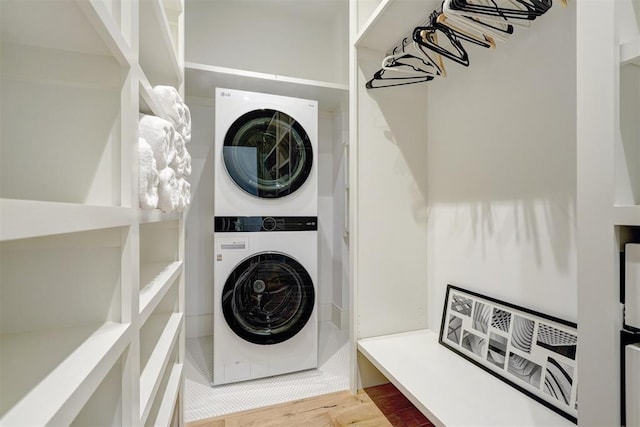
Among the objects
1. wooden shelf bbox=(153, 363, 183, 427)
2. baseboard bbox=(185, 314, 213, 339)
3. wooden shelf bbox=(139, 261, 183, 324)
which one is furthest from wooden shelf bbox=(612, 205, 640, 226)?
baseboard bbox=(185, 314, 213, 339)

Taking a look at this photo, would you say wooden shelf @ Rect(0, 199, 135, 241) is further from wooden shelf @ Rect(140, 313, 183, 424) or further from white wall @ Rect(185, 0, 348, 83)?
white wall @ Rect(185, 0, 348, 83)

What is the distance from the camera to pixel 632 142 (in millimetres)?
549

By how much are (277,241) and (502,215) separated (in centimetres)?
122

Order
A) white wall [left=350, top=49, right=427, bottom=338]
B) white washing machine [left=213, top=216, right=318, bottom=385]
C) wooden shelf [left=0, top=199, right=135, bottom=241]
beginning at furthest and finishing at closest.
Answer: white washing machine [left=213, top=216, right=318, bottom=385] < white wall [left=350, top=49, right=427, bottom=338] < wooden shelf [left=0, top=199, right=135, bottom=241]

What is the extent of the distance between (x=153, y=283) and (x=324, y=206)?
1.84 m

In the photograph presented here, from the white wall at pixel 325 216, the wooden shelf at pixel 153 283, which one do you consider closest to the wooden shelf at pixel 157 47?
the wooden shelf at pixel 153 283

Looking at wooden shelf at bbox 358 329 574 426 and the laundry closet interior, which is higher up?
the laundry closet interior

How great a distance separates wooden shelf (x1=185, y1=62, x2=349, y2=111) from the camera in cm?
182

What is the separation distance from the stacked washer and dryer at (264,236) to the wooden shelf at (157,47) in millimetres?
349

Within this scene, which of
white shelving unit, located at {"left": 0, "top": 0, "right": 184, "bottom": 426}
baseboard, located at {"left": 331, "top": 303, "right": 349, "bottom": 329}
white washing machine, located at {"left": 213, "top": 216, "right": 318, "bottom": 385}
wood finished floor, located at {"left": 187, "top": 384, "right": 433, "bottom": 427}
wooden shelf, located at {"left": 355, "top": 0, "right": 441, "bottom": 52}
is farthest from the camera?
baseboard, located at {"left": 331, "top": 303, "right": 349, "bottom": 329}

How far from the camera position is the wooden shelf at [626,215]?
1.66ft

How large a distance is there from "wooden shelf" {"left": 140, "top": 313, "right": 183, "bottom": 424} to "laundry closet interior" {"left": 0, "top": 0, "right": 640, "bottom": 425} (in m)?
0.01

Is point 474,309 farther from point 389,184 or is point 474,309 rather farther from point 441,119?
point 441,119

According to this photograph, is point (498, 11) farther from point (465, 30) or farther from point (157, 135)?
point (157, 135)
